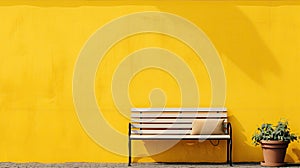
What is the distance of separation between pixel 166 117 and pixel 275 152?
180 cm

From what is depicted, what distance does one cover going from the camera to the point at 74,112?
12.3m

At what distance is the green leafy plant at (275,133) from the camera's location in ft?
38.1

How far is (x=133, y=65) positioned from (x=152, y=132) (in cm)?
112

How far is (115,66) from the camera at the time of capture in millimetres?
12227

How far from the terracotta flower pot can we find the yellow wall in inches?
20.3

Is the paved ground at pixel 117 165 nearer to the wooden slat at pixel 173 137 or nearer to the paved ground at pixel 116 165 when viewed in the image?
the paved ground at pixel 116 165

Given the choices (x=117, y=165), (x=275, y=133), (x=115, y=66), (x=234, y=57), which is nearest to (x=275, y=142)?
(x=275, y=133)

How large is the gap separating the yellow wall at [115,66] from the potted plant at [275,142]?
0.44m

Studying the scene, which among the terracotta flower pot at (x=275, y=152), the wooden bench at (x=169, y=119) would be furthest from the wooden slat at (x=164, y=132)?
the terracotta flower pot at (x=275, y=152)

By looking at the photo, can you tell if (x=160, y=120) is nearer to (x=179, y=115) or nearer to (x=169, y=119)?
(x=169, y=119)

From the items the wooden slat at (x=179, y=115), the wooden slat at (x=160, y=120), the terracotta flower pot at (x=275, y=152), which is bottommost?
the terracotta flower pot at (x=275, y=152)

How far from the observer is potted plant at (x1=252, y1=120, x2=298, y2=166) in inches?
456

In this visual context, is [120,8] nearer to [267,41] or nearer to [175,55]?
[175,55]

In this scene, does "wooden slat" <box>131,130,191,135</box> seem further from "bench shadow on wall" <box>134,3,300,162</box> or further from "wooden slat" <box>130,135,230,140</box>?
"bench shadow on wall" <box>134,3,300,162</box>
